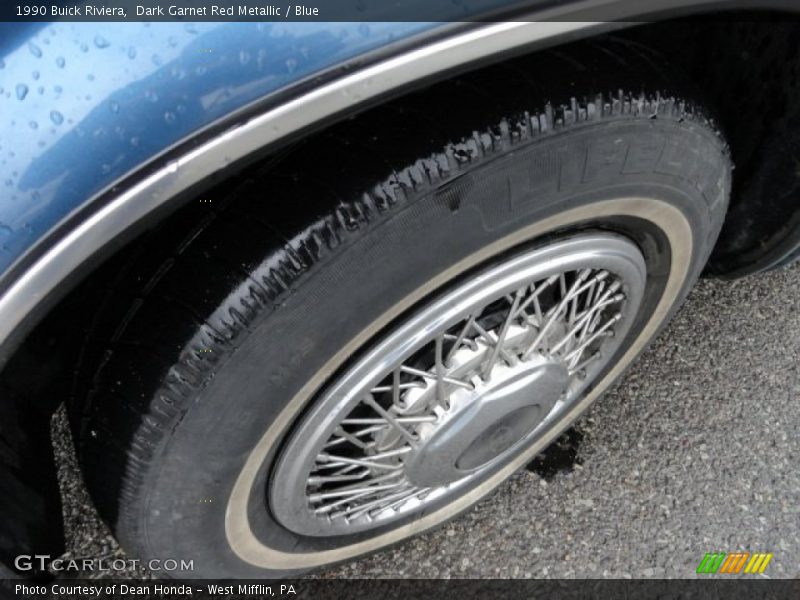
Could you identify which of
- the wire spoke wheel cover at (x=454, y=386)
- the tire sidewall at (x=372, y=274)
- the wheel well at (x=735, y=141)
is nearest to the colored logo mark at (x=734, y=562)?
the wire spoke wheel cover at (x=454, y=386)

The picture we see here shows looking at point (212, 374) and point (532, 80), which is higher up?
point (532, 80)

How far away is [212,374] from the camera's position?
97 cm

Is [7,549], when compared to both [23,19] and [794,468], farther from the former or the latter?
[794,468]

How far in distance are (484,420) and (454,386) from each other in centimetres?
10

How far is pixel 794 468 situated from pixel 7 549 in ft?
5.54

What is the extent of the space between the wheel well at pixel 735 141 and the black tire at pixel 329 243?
0.06 metres

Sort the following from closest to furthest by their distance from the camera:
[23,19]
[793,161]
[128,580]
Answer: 1. [23,19]
2. [793,161]
3. [128,580]

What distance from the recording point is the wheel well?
3.60 feet

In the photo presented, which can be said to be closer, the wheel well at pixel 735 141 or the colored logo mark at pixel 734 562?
the wheel well at pixel 735 141

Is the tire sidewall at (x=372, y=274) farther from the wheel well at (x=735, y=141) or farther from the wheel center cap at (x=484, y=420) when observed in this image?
the wheel center cap at (x=484, y=420)

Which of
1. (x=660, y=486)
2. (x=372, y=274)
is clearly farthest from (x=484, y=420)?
(x=660, y=486)

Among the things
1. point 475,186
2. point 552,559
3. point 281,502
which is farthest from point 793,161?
point 281,502

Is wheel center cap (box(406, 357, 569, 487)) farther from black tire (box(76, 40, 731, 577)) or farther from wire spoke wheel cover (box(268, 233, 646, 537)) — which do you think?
black tire (box(76, 40, 731, 577))

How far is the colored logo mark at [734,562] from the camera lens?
1.62 meters
